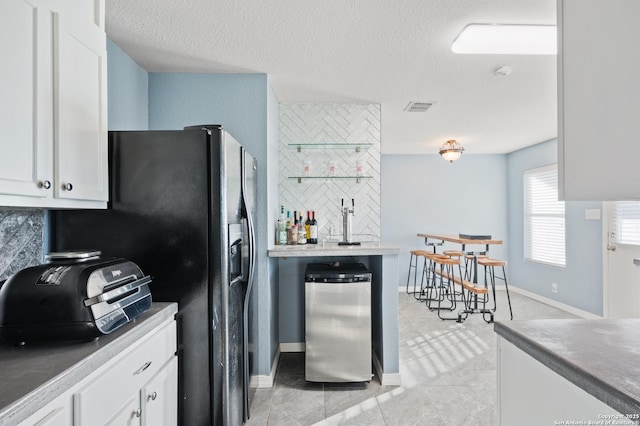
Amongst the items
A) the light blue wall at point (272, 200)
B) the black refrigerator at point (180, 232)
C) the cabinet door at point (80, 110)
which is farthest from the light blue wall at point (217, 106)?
the cabinet door at point (80, 110)

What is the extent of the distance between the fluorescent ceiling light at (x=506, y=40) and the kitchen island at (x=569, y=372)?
174 centimetres

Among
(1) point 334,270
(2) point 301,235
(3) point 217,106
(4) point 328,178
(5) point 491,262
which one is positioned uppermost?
(3) point 217,106

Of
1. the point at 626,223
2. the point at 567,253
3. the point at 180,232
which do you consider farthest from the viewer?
the point at 567,253

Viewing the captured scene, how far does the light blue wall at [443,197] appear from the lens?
6047 millimetres

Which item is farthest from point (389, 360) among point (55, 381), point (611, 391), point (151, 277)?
point (55, 381)

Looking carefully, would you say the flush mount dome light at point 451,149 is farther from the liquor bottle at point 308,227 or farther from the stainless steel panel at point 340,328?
the stainless steel panel at point 340,328

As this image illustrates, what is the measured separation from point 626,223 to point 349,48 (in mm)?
3810

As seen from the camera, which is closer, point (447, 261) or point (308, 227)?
point (308, 227)

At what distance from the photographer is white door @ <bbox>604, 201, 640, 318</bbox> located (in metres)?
3.66

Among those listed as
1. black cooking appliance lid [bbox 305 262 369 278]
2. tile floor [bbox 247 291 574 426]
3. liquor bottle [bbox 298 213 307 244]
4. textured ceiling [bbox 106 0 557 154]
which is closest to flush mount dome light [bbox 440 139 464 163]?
textured ceiling [bbox 106 0 557 154]

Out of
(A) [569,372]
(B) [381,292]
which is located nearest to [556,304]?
(B) [381,292]

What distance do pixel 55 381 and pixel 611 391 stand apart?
52.0 inches

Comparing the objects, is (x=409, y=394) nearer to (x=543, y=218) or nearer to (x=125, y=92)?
(x=125, y=92)

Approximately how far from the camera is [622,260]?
3844mm
